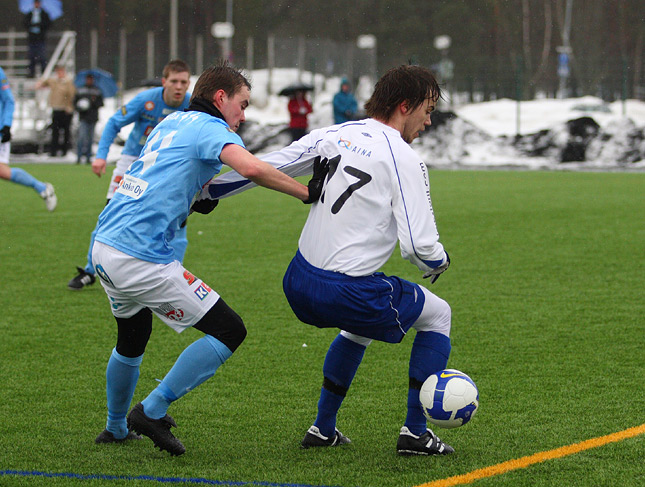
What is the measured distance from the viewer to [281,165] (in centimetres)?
402

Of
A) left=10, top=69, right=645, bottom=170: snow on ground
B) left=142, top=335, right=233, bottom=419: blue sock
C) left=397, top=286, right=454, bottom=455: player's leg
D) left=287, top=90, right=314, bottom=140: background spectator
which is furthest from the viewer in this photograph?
left=10, top=69, right=645, bottom=170: snow on ground

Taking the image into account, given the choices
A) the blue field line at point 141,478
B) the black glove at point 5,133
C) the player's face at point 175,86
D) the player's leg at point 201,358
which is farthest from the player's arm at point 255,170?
the black glove at point 5,133

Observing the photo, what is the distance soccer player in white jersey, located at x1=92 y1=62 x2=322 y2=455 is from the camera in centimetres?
380

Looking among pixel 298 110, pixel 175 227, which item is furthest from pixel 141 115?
pixel 298 110

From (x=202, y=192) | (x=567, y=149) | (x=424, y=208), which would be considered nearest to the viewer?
(x=424, y=208)

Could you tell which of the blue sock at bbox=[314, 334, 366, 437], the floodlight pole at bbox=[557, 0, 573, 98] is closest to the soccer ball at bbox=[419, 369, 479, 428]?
the blue sock at bbox=[314, 334, 366, 437]

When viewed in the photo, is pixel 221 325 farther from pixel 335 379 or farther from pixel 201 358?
pixel 335 379

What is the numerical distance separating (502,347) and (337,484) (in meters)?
2.65

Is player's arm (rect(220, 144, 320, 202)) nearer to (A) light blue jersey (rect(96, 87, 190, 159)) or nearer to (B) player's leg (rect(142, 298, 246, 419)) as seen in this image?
(B) player's leg (rect(142, 298, 246, 419))

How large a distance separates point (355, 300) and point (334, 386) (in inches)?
24.3

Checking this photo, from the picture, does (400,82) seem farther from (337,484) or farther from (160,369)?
(160,369)

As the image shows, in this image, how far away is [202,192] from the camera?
13.4ft

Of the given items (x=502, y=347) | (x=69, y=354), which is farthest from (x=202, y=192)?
(x=502, y=347)

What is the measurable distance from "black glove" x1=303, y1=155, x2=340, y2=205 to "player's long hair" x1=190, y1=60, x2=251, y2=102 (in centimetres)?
52
